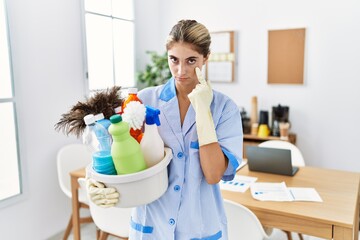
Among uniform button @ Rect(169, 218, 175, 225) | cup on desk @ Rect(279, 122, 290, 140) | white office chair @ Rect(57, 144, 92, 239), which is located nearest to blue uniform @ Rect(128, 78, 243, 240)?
uniform button @ Rect(169, 218, 175, 225)

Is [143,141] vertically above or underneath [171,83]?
underneath

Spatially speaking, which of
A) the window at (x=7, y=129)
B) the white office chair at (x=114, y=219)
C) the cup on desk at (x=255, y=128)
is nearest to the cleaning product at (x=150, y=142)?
the white office chair at (x=114, y=219)

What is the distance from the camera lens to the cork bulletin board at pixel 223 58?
3.40 meters

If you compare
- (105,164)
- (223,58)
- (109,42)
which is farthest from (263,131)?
(105,164)

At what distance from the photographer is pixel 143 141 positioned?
98 centimetres

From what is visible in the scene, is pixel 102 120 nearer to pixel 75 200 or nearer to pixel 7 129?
pixel 75 200

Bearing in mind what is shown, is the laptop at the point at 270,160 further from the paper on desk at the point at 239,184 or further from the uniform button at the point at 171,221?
the uniform button at the point at 171,221

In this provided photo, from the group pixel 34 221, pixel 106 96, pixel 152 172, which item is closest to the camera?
pixel 152 172

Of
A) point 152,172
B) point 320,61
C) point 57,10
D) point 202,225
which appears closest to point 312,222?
point 202,225

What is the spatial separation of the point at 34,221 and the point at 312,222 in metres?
2.04

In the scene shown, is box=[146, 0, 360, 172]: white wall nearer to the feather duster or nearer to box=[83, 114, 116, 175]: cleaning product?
the feather duster

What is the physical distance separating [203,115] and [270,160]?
1.09 meters

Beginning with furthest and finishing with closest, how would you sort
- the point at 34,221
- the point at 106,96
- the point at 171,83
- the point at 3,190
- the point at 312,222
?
the point at 34,221 < the point at 3,190 < the point at 312,222 < the point at 171,83 < the point at 106,96

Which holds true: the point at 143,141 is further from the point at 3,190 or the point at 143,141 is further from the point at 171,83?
the point at 3,190
